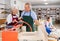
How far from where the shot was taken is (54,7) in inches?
727

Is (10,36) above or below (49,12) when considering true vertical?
above

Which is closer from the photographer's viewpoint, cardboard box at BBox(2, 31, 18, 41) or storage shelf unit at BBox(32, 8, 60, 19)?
cardboard box at BBox(2, 31, 18, 41)

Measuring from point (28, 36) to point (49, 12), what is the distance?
56.9 feet

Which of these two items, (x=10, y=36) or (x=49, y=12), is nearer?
(x=10, y=36)

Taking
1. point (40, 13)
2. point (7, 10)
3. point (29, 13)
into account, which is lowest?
point (40, 13)

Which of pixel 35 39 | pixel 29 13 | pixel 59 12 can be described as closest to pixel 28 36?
pixel 35 39

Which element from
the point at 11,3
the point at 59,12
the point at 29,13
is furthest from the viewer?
the point at 59,12

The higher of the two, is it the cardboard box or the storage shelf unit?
the cardboard box

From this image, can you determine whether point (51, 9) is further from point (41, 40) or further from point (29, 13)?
point (41, 40)

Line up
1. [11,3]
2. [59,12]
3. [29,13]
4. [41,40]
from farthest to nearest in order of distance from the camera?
1. [59,12]
2. [11,3]
3. [29,13]
4. [41,40]

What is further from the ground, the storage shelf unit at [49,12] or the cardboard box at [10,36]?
the cardboard box at [10,36]

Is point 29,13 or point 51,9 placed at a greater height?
point 29,13

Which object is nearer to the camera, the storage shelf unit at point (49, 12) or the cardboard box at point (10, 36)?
the cardboard box at point (10, 36)

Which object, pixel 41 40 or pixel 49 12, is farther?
pixel 49 12
